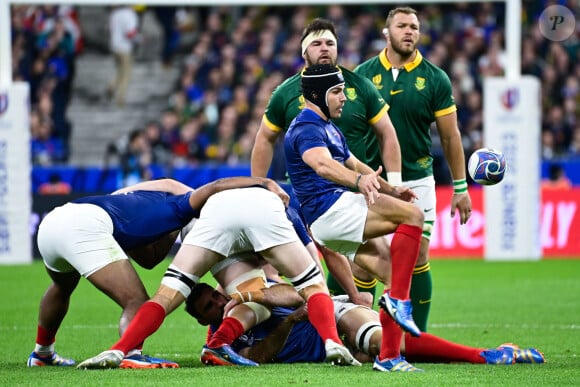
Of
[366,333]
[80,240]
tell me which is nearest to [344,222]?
[366,333]

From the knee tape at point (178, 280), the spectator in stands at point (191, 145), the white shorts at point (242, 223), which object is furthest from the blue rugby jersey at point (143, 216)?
the spectator in stands at point (191, 145)

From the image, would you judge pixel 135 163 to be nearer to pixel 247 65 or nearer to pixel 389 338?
pixel 247 65

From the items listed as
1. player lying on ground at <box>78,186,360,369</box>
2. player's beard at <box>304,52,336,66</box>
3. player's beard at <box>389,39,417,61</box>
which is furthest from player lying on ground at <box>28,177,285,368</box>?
player's beard at <box>389,39,417,61</box>

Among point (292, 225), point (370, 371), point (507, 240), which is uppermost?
point (292, 225)

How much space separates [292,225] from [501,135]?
10.0m

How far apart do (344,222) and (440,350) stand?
3.90 ft

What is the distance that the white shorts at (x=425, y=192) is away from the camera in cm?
927

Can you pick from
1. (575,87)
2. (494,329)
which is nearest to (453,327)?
(494,329)

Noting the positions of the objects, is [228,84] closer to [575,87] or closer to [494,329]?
[575,87]

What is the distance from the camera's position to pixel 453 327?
34.1 feet

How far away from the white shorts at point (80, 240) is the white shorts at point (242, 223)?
0.53 m

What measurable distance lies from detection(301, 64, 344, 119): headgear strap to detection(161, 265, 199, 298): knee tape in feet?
4.55

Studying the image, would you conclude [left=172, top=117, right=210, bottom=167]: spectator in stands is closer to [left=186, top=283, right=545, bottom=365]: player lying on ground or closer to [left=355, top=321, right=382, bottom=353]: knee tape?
[left=186, top=283, right=545, bottom=365]: player lying on ground

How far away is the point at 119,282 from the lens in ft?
24.9
